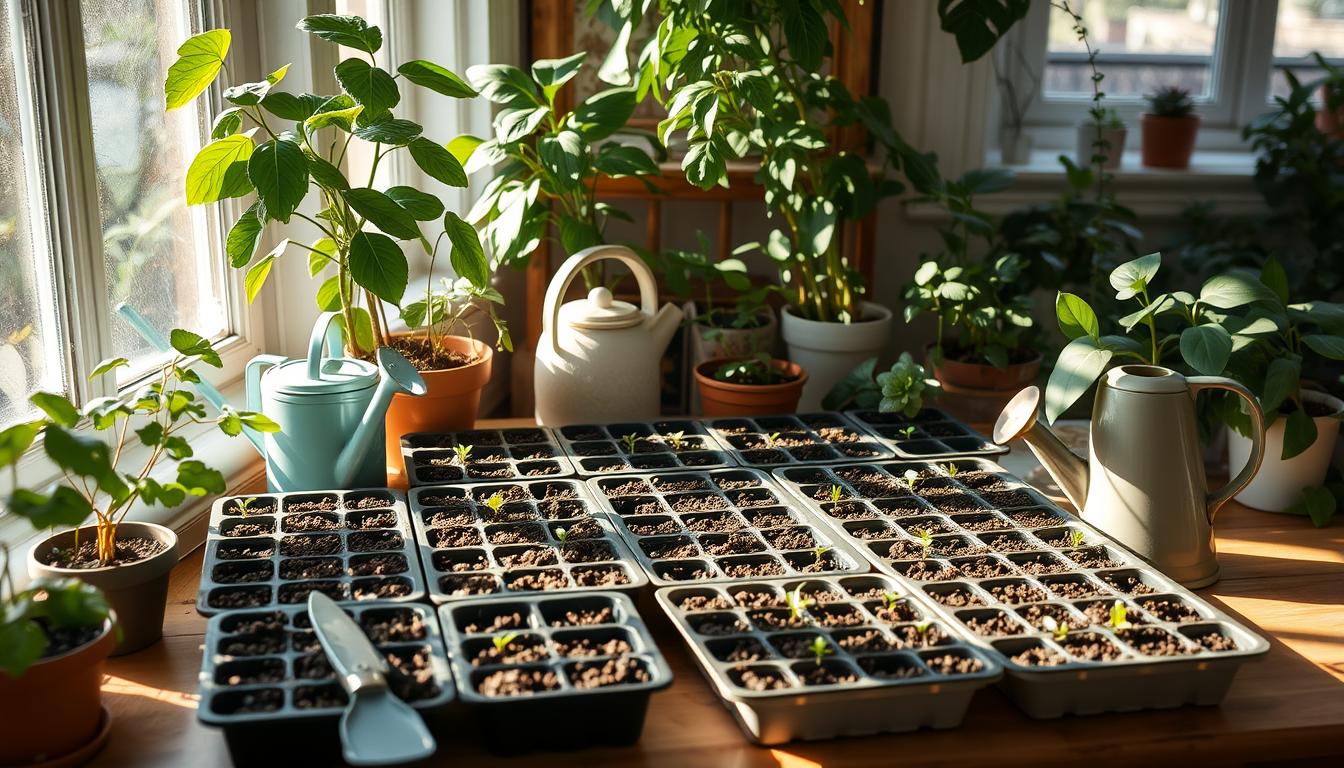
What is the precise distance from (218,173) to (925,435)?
3.12 ft

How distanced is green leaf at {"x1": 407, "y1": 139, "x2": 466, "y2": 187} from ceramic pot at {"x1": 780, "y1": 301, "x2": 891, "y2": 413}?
2.39 feet

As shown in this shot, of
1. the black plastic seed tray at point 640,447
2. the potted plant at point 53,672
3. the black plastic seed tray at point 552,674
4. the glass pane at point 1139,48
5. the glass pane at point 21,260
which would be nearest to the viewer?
the potted plant at point 53,672

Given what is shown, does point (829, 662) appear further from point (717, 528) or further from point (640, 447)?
point (640, 447)

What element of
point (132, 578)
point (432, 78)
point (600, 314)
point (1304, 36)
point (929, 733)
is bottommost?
point (929, 733)

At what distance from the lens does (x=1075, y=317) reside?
4.75 feet

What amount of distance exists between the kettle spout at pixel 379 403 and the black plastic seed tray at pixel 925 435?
0.63 m

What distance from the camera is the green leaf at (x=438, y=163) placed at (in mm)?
1434

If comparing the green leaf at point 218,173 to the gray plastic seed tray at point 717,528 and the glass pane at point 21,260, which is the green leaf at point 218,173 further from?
the gray plastic seed tray at point 717,528

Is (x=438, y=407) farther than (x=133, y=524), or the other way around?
(x=438, y=407)

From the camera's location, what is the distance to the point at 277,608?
111cm

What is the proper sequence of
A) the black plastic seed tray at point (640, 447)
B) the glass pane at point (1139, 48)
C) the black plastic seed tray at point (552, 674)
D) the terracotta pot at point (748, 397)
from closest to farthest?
the black plastic seed tray at point (552, 674) < the black plastic seed tray at point (640, 447) < the terracotta pot at point (748, 397) < the glass pane at point (1139, 48)

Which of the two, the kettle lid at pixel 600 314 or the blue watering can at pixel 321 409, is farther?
the kettle lid at pixel 600 314

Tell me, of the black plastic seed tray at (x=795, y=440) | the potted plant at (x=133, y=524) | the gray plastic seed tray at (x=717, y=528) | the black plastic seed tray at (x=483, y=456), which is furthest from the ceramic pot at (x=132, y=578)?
the black plastic seed tray at (x=795, y=440)

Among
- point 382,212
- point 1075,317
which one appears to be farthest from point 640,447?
point 1075,317
